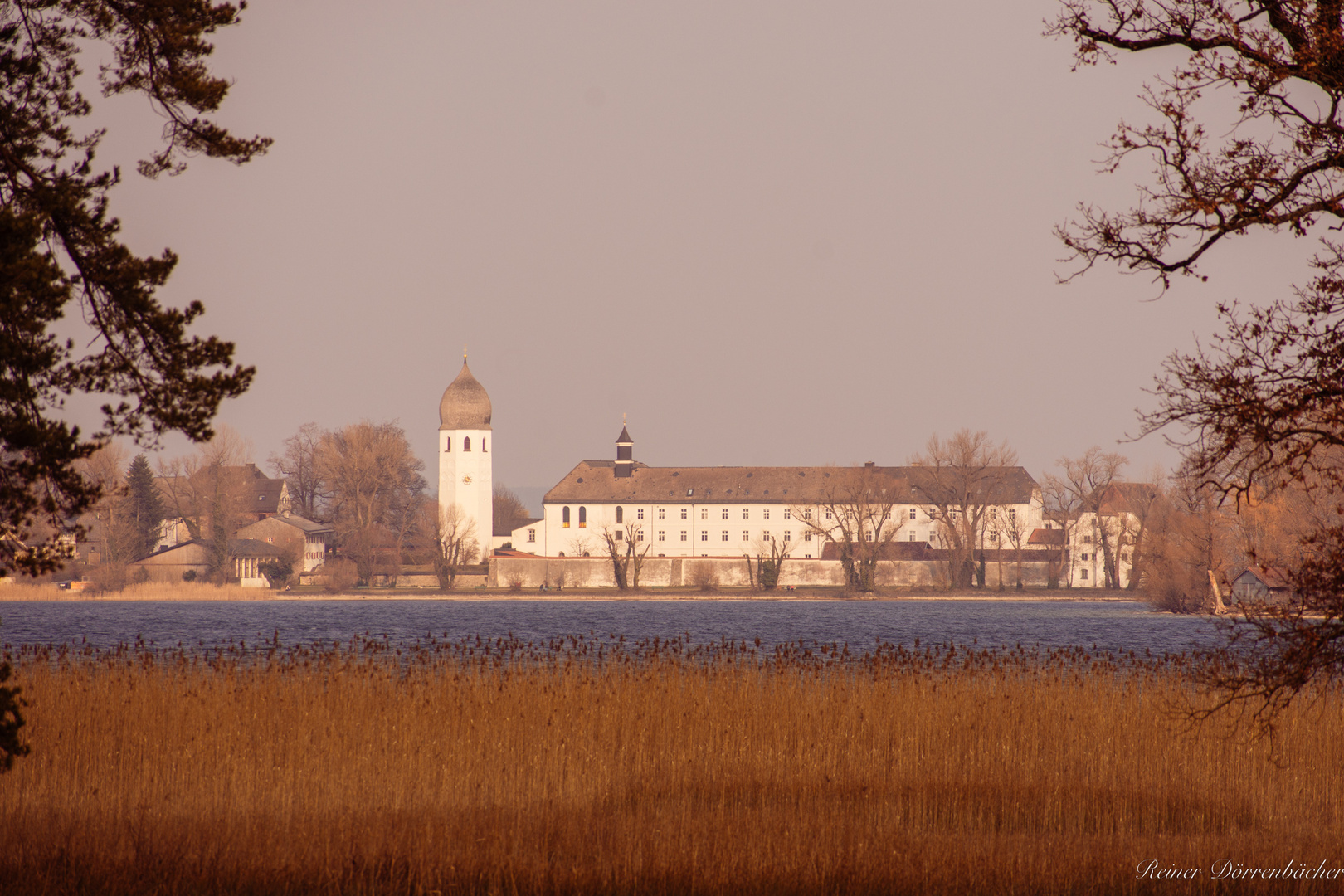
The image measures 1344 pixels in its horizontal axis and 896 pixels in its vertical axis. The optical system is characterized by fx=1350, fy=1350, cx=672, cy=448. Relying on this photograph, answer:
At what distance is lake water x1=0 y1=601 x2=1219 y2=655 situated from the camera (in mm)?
41500

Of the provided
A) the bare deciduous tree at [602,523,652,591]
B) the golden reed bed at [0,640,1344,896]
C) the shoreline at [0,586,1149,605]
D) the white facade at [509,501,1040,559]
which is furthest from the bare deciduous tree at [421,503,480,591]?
the golden reed bed at [0,640,1344,896]

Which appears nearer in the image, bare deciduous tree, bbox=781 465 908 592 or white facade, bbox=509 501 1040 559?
bare deciduous tree, bbox=781 465 908 592

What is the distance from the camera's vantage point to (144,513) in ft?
269

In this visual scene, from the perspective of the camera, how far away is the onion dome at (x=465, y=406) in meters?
116

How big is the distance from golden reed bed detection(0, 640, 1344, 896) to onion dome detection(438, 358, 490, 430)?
99.3 metres

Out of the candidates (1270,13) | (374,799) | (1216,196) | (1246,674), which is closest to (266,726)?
(374,799)

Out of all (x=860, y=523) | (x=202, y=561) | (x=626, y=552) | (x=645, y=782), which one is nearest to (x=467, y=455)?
(x=626, y=552)

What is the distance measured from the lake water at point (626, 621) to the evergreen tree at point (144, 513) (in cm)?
389

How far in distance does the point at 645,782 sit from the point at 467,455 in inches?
4100

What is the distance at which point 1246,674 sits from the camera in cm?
866

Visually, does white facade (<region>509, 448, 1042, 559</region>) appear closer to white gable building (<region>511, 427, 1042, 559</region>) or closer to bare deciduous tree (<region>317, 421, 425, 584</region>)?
white gable building (<region>511, 427, 1042, 559</region>)

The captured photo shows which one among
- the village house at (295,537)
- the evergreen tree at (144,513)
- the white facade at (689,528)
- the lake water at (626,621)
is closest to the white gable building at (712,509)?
the white facade at (689,528)

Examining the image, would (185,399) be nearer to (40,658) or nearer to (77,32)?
(77,32)

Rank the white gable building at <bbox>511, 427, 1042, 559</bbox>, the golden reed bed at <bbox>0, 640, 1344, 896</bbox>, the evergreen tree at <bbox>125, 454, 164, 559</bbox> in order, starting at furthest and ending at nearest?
1. the white gable building at <bbox>511, 427, 1042, 559</bbox>
2. the evergreen tree at <bbox>125, 454, 164, 559</bbox>
3. the golden reed bed at <bbox>0, 640, 1344, 896</bbox>
